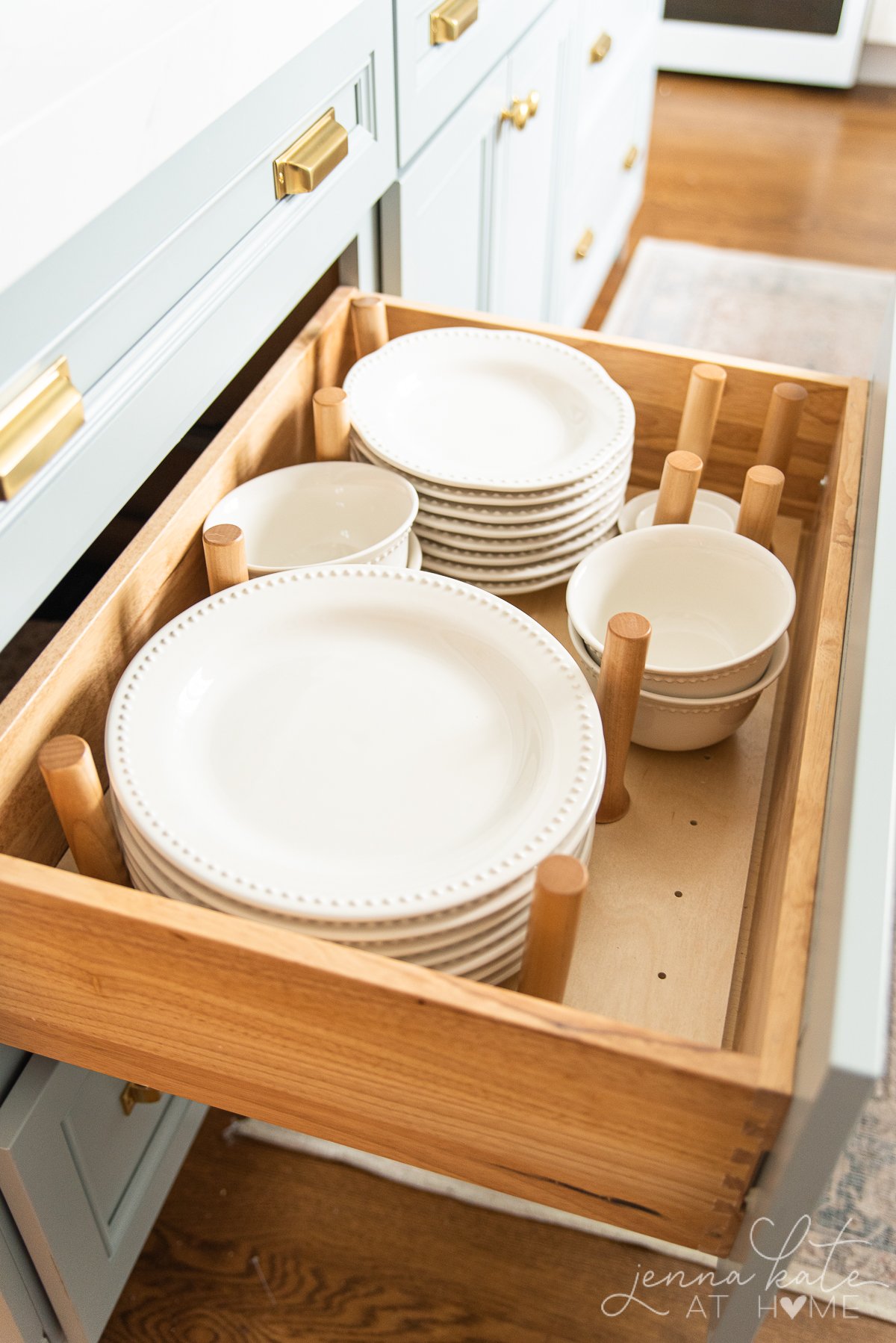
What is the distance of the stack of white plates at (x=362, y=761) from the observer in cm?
58

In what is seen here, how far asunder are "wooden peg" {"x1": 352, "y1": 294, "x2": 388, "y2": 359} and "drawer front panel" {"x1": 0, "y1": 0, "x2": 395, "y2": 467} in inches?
2.4

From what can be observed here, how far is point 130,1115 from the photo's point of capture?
3.16 feet

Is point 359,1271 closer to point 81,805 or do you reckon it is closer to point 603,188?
point 81,805

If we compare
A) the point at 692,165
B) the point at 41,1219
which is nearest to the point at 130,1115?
the point at 41,1219

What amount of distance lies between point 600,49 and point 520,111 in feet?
1.65

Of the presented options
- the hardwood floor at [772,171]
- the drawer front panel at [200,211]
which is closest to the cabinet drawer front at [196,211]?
the drawer front panel at [200,211]

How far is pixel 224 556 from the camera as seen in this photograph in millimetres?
739

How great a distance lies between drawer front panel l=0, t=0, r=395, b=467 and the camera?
59 centimetres

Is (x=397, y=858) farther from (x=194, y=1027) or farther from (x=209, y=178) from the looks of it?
(x=209, y=178)

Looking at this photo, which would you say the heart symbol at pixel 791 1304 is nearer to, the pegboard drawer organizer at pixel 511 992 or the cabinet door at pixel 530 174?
the pegboard drawer organizer at pixel 511 992

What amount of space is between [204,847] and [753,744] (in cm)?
40

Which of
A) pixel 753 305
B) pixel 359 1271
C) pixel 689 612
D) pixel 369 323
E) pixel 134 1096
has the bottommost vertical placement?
pixel 359 1271

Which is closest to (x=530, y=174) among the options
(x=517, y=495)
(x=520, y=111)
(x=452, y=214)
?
(x=520, y=111)

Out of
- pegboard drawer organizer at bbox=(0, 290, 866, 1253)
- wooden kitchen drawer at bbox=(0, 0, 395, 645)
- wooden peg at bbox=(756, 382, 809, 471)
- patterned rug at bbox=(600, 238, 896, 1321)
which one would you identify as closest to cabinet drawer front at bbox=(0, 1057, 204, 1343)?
pegboard drawer organizer at bbox=(0, 290, 866, 1253)
